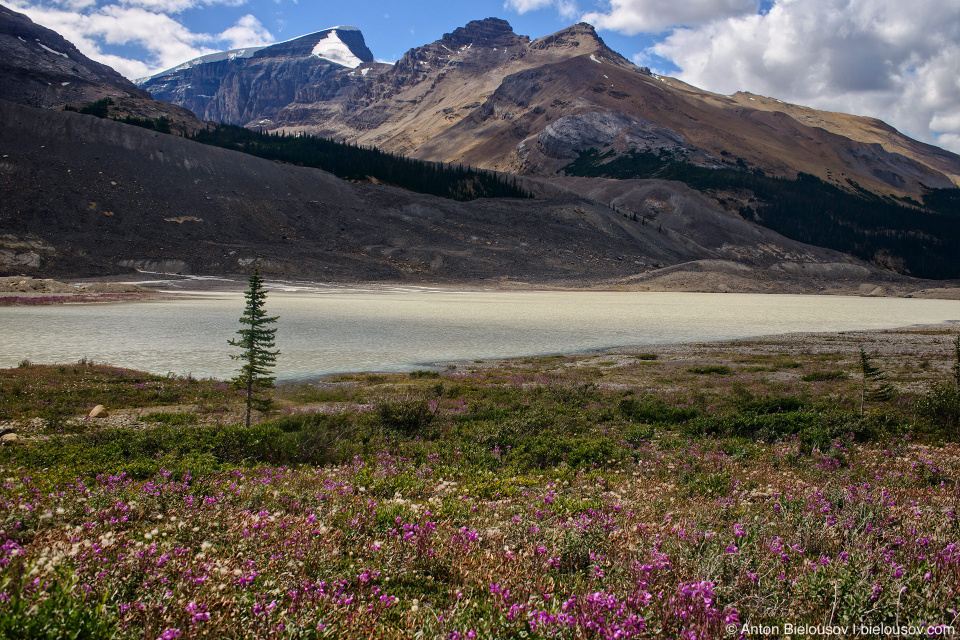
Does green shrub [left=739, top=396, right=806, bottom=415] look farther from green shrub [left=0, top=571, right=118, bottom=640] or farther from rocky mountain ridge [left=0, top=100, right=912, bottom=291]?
rocky mountain ridge [left=0, top=100, right=912, bottom=291]

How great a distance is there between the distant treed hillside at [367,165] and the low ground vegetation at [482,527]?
140m

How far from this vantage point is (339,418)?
11367mm

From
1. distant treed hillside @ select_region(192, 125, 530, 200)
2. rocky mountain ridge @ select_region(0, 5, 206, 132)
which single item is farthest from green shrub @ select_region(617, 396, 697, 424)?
rocky mountain ridge @ select_region(0, 5, 206, 132)

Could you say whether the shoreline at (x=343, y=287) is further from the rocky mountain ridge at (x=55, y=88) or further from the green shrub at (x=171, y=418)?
the rocky mountain ridge at (x=55, y=88)

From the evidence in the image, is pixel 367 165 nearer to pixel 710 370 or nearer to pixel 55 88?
pixel 55 88

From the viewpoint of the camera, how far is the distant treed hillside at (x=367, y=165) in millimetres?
141500

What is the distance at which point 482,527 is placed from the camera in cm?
512

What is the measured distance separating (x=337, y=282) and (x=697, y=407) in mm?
76934

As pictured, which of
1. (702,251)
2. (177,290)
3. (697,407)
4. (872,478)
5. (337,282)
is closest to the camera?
(872,478)

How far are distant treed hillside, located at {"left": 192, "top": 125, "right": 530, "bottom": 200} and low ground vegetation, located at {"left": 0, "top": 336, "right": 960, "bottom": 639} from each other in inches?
5510

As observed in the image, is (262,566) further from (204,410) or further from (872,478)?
(204,410)

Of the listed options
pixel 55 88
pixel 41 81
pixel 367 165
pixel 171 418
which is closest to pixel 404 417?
pixel 171 418

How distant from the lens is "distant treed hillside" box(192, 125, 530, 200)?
142m

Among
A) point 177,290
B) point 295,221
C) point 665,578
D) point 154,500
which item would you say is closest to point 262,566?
point 154,500
